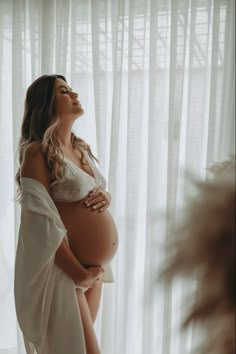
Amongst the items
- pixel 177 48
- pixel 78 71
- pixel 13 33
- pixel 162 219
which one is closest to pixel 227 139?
pixel 177 48

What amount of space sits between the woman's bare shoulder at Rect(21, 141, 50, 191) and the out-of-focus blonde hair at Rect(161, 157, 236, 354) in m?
1.33

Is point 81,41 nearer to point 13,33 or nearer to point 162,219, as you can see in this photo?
point 13,33

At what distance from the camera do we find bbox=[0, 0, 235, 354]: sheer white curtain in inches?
85.1

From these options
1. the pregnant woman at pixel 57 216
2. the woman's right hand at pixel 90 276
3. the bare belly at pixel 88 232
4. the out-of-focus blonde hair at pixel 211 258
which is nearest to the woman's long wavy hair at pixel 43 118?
the pregnant woman at pixel 57 216

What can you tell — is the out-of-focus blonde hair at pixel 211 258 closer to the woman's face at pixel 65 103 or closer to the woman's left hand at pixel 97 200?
the woman's left hand at pixel 97 200

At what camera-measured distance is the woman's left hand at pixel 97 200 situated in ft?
6.20

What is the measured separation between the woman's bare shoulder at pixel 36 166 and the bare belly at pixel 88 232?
117mm

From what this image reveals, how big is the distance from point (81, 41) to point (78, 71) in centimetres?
14

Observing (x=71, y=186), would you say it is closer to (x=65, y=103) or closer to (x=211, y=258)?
(x=65, y=103)

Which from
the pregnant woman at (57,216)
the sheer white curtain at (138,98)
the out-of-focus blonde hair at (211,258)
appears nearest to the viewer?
the out-of-focus blonde hair at (211,258)

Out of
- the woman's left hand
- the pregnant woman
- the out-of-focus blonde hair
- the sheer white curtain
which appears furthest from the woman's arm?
the out-of-focus blonde hair

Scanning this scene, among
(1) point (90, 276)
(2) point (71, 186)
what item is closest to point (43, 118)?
(2) point (71, 186)

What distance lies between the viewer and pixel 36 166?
6.15 ft

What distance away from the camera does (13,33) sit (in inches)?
97.8
